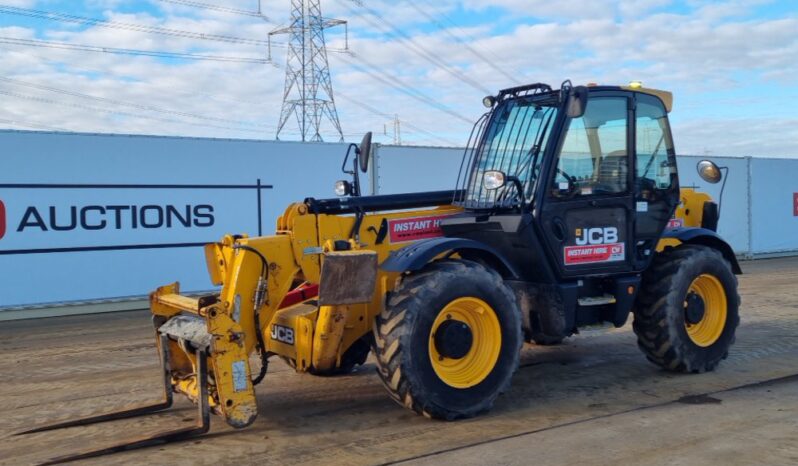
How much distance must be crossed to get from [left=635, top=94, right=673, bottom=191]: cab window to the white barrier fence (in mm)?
7467

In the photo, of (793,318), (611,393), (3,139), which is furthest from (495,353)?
(3,139)

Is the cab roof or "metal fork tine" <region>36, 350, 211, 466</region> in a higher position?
the cab roof

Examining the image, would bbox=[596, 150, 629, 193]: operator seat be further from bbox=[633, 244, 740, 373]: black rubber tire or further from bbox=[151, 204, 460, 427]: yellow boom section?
bbox=[151, 204, 460, 427]: yellow boom section

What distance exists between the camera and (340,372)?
21.8 feet

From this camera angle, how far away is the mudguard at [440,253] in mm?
5086

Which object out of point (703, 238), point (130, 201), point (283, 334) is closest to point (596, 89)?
point (703, 238)

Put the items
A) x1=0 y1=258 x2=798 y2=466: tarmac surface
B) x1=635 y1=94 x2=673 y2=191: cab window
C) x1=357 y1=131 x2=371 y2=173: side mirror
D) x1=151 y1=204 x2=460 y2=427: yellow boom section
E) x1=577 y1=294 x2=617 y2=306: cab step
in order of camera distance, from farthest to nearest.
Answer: x1=635 y1=94 x2=673 y2=191: cab window < x1=577 y1=294 x2=617 y2=306: cab step < x1=357 y1=131 x2=371 y2=173: side mirror < x1=151 y1=204 x2=460 y2=427: yellow boom section < x1=0 y1=258 x2=798 y2=466: tarmac surface

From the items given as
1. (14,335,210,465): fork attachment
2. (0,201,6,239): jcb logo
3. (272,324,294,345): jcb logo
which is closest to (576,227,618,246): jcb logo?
(272,324,294,345): jcb logo

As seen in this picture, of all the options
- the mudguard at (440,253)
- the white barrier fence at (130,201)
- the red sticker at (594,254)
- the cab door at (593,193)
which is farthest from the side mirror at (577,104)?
the white barrier fence at (130,201)

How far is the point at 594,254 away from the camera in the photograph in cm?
613

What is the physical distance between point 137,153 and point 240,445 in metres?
7.96

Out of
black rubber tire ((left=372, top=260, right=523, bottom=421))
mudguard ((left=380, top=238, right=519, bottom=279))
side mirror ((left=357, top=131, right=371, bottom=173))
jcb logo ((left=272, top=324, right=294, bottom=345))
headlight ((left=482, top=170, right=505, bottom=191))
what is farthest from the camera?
side mirror ((left=357, top=131, right=371, bottom=173))

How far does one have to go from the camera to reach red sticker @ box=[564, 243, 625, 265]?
5984mm

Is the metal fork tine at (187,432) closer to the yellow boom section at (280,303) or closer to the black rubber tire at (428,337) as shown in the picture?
the yellow boom section at (280,303)
